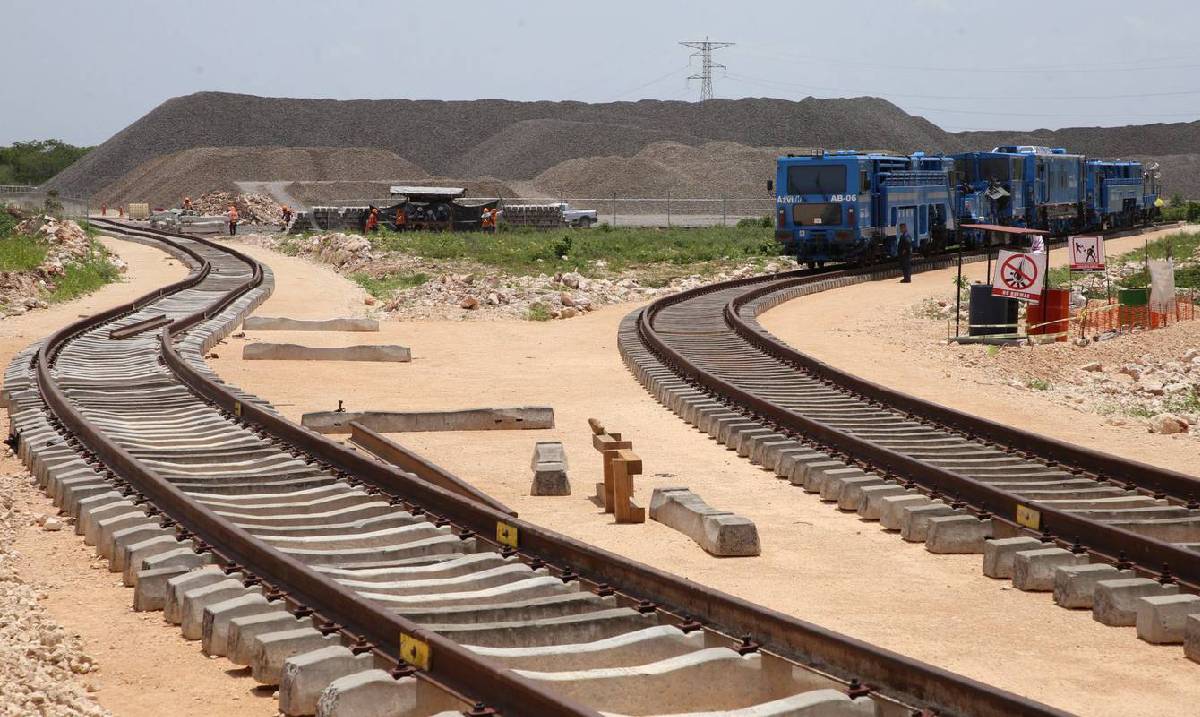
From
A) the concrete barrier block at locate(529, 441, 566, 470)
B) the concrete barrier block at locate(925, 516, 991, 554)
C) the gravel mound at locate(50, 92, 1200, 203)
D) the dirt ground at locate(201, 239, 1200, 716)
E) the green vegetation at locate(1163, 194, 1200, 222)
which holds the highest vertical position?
the gravel mound at locate(50, 92, 1200, 203)

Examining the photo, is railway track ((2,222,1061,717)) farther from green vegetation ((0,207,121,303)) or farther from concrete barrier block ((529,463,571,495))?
green vegetation ((0,207,121,303))

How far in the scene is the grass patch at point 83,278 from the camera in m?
32.4

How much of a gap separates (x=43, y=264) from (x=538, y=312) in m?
13.2

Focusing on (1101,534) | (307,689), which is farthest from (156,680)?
(1101,534)

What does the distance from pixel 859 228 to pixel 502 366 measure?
A: 16.3 meters

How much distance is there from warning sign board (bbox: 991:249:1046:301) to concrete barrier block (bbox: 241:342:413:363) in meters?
8.85

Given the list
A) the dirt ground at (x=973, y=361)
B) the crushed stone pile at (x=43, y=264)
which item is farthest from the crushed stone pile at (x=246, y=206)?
the dirt ground at (x=973, y=361)

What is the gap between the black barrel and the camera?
2388 cm

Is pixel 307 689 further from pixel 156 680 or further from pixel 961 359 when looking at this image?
pixel 961 359

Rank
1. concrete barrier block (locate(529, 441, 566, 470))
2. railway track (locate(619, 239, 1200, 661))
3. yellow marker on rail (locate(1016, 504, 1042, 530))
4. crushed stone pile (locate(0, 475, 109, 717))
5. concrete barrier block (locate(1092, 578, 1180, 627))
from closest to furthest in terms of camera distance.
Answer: crushed stone pile (locate(0, 475, 109, 717))
concrete barrier block (locate(1092, 578, 1180, 627))
railway track (locate(619, 239, 1200, 661))
yellow marker on rail (locate(1016, 504, 1042, 530))
concrete barrier block (locate(529, 441, 566, 470))

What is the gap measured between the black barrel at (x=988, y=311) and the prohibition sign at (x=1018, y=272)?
1.35 metres

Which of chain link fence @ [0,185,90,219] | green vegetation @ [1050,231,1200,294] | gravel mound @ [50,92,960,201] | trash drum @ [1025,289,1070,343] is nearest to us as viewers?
trash drum @ [1025,289,1070,343]

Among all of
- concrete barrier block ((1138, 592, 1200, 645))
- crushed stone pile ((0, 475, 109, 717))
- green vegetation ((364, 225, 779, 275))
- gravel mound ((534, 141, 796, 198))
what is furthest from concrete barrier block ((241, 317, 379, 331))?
gravel mound ((534, 141, 796, 198))

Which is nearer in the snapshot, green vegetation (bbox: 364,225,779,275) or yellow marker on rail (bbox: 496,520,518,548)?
yellow marker on rail (bbox: 496,520,518,548)
